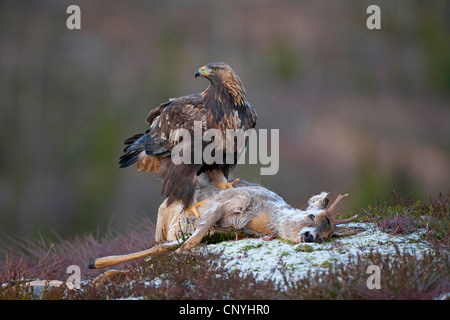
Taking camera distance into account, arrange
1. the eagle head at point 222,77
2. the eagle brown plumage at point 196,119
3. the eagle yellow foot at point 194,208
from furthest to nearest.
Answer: the eagle head at point 222,77 → the eagle brown plumage at point 196,119 → the eagle yellow foot at point 194,208

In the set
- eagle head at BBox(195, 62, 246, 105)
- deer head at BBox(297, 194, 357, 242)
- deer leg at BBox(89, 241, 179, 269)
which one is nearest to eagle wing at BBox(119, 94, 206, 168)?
eagle head at BBox(195, 62, 246, 105)

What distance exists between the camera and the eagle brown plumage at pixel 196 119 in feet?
16.8

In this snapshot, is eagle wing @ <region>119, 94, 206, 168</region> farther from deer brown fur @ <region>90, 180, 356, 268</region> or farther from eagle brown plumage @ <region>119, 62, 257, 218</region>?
deer brown fur @ <region>90, 180, 356, 268</region>

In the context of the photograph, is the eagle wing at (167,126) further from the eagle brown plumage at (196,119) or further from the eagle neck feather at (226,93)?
the eagle neck feather at (226,93)

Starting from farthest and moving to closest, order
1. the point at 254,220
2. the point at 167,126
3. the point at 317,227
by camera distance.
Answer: the point at 167,126 → the point at 254,220 → the point at 317,227

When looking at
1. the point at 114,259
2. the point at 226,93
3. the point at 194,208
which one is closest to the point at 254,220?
the point at 194,208

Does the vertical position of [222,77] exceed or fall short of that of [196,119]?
it exceeds it

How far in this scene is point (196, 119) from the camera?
5.17 m

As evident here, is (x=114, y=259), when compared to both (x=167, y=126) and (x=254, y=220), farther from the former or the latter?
(x=167, y=126)

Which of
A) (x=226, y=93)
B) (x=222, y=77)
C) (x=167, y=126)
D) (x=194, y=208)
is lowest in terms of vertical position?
(x=194, y=208)

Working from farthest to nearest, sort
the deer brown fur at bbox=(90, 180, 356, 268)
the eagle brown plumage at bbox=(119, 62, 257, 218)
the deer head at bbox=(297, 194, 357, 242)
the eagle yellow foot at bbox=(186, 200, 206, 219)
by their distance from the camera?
the eagle brown plumage at bbox=(119, 62, 257, 218)
the eagle yellow foot at bbox=(186, 200, 206, 219)
the deer brown fur at bbox=(90, 180, 356, 268)
the deer head at bbox=(297, 194, 357, 242)

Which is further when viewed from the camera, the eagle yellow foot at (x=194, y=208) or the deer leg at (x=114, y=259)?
the eagle yellow foot at (x=194, y=208)

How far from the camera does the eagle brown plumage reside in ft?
16.8

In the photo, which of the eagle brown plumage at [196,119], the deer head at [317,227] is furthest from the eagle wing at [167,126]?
the deer head at [317,227]
